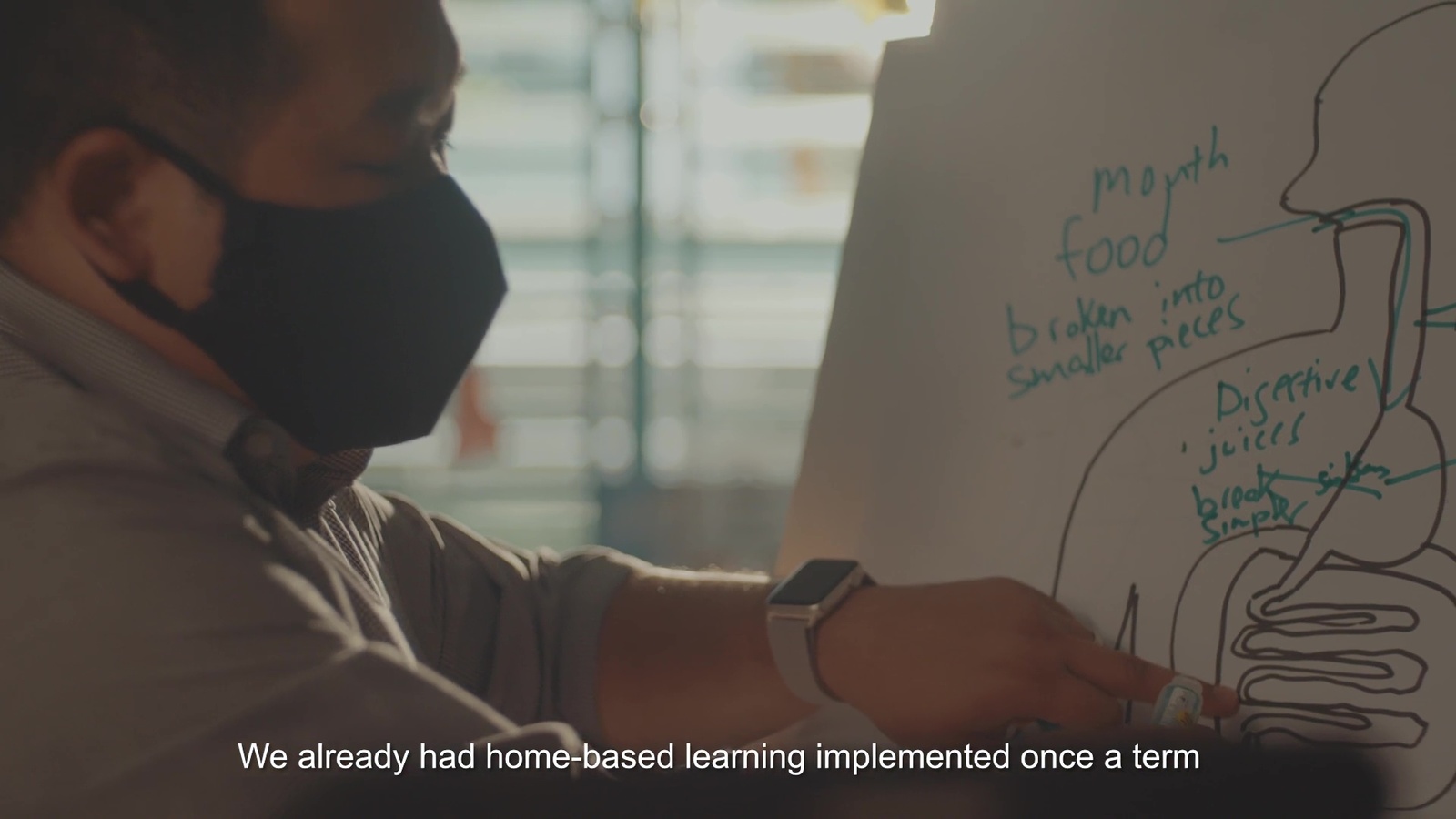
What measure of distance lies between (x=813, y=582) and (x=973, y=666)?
144 mm

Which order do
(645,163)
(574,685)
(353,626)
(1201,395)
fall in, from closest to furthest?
(353,626) < (1201,395) < (574,685) < (645,163)

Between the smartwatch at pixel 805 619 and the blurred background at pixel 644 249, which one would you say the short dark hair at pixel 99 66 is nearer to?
the smartwatch at pixel 805 619

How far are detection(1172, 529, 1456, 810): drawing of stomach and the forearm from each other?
0.99ft

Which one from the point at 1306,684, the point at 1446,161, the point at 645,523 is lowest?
the point at 645,523

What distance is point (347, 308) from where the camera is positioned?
2.25 feet

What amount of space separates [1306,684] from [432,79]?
606 mm

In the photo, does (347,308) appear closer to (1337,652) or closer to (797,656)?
(797,656)

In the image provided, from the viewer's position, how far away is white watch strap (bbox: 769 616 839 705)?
2.59 feet

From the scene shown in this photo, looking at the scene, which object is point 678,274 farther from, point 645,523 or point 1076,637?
point 1076,637

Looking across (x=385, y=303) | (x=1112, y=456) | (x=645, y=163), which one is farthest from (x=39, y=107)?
(x=645, y=163)

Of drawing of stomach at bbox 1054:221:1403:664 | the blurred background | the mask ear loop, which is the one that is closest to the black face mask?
the mask ear loop

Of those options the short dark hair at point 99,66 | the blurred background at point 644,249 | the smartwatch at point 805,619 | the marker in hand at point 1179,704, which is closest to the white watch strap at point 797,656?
the smartwatch at point 805,619

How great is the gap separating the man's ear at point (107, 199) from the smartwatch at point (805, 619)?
45 cm

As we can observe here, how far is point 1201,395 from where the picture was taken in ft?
2.24
